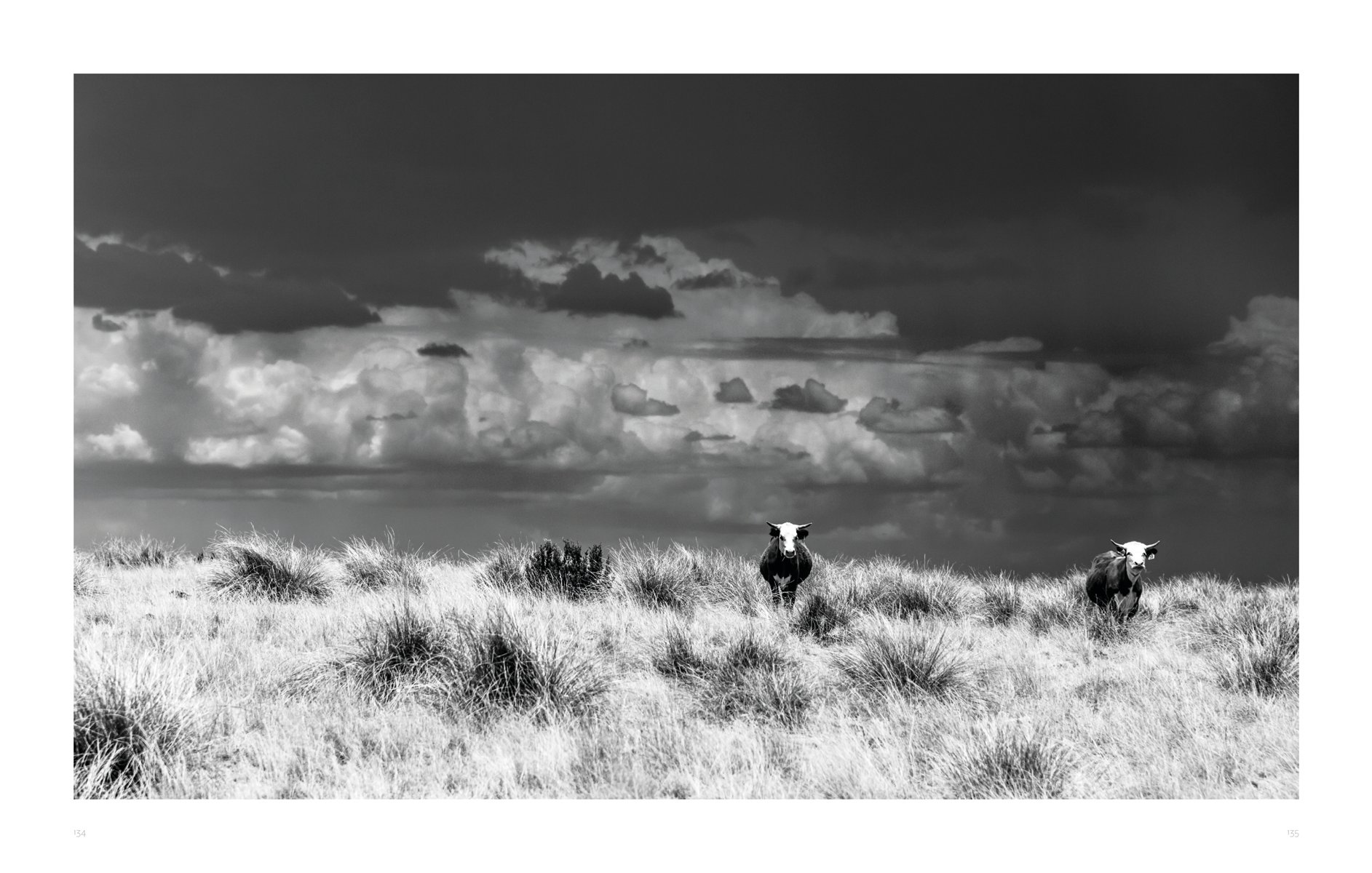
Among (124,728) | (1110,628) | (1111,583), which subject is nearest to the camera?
(124,728)

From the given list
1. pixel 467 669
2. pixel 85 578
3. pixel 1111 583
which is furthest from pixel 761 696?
pixel 85 578

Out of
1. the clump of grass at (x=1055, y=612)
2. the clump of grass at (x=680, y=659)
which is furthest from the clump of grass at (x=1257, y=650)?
the clump of grass at (x=680, y=659)

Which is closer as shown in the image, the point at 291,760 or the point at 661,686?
the point at 291,760

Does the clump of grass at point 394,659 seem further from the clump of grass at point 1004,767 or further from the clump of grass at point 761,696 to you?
the clump of grass at point 1004,767

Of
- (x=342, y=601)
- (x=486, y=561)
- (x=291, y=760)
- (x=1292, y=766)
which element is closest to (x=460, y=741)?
(x=291, y=760)

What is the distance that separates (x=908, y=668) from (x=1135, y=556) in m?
5.63

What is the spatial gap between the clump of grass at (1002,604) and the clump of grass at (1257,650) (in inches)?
103

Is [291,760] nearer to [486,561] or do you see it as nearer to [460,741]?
[460,741]

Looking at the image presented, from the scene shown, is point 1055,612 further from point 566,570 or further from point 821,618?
point 566,570

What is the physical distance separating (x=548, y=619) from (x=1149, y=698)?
6.56m

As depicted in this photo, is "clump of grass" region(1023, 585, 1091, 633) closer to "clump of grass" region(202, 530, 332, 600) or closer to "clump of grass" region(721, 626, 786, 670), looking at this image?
"clump of grass" region(721, 626, 786, 670)

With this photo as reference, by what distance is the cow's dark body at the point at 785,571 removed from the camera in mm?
14523

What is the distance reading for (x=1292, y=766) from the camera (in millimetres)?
7434

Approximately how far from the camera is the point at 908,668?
30.0 ft
